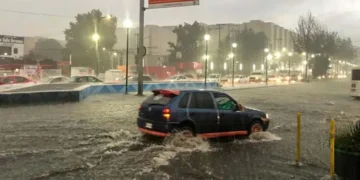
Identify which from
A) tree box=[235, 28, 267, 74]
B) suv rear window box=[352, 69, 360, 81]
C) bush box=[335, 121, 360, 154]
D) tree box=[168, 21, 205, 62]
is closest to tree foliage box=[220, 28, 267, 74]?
tree box=[235, 28, 267, 74]

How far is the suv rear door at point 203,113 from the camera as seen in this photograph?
1002 centimetres

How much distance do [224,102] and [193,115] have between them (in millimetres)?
1224

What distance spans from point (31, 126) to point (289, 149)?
27.1 feet

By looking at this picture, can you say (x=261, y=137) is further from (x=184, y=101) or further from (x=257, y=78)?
(x=257, y=78)

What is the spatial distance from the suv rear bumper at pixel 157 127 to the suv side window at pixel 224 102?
1511 mm

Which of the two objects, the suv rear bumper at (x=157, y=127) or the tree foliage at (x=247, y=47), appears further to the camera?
the tree foliage at (x=247, y=47)

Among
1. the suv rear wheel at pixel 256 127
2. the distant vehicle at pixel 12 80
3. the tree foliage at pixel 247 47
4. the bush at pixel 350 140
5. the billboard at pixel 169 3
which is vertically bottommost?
the suv rear wheel at pixel 256 127

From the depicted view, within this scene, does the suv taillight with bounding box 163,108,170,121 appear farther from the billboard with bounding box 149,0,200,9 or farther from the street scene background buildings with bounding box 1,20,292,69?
the street scene background buildings with bounding box 1,20,292,69

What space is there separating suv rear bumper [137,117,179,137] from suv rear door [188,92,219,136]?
0.61 meters

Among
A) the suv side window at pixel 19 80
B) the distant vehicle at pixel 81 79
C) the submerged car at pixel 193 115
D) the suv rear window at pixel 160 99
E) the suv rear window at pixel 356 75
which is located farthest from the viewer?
the distant vehicle at pixel 81 79

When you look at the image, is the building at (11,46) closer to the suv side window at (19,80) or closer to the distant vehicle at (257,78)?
the distant vehicle at (257,78)

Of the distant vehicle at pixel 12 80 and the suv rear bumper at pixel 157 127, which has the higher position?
the distant vehicle at pixel 12 80

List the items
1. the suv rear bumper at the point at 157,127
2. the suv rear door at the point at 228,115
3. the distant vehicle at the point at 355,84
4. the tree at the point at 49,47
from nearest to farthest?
the suv rear bumper at the point at 157,127 < the suv rear door at the point at 228,115 < the distant vehicle at the point at 355,84 < the tree at the point at 49,47

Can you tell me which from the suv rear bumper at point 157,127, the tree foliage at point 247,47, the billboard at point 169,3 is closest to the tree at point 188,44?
the tree foliage at point 247,47
